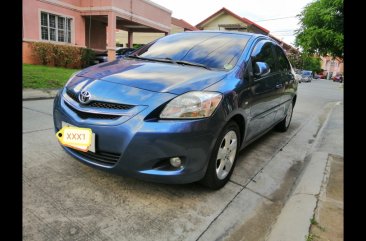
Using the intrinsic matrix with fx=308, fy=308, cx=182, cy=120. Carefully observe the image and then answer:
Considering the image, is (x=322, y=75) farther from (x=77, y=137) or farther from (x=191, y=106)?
(x=77, y=137)

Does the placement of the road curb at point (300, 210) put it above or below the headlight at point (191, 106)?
below

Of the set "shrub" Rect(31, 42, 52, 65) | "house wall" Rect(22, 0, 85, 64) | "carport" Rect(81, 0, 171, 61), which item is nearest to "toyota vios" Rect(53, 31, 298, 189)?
"shrub" Rect(31, 42, 52, 65)

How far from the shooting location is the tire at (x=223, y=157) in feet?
9.02

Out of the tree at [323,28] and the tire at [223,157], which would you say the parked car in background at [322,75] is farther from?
the tire at [223,157]

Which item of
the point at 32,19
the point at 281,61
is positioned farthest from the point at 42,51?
the point at 281,61

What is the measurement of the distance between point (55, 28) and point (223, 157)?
14876 millimetres

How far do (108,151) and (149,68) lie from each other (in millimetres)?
1035

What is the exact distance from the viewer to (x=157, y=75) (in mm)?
2855

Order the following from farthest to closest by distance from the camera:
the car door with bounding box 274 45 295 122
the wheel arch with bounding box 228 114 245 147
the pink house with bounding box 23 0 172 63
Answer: the pink house with bounding box 23 0 172 63
the car door with bounding box 274 45 295 122
the wheel arch with bounding box 228 114 245 147

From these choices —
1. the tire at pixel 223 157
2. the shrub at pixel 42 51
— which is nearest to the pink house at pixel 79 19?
the shrub at pixel 42 51

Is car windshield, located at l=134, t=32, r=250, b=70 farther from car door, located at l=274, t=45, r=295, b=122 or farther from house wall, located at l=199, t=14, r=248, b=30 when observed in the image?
house wall, located at l=199, t=14, r=248, b=30

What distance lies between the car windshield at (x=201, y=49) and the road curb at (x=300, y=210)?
56.5 inches

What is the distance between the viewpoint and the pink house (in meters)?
13.9
